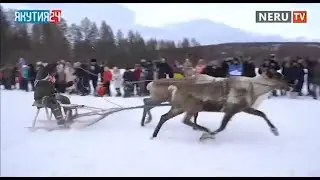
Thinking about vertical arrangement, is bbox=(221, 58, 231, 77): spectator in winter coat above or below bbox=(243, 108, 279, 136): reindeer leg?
above

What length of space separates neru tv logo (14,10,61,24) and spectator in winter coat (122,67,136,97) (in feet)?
2.52

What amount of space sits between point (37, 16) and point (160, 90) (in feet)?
4.14

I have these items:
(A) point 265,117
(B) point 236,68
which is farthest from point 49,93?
(A) point 265,117

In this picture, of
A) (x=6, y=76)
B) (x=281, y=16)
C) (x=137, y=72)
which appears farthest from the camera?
(x=137, y=72)

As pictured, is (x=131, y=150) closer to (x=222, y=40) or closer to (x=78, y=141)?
(x=78, y=141)

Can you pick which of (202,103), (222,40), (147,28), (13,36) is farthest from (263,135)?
(13,36)

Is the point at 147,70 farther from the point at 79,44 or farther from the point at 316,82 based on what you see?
the point at 316,82

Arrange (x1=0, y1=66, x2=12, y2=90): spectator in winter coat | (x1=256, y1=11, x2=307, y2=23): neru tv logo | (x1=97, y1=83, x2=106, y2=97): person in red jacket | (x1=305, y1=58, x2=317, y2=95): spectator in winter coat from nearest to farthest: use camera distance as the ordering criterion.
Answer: (x1=256, y1=11, x2=307, y2=23): neru tv logo, (x1=0, y1=66, x2=12, y2=90): spectator in winter coat, (x1=305, y1=58, x2=317, y2=95): spectator in winter coat, (x1=97, y1=83, x2=106, y2=97): person in red jacket

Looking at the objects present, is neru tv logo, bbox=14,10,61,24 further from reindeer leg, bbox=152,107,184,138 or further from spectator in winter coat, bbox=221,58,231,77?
spectator in winter coat, bbox=221,58,231,77

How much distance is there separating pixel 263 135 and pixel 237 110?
33cm

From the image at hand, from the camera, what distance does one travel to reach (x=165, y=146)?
470 cm

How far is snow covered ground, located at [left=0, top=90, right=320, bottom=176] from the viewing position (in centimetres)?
462

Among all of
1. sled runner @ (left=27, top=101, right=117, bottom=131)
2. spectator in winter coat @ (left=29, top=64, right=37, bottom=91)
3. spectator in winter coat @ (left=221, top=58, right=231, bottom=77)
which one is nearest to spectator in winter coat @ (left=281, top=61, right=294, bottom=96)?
spectator in winter coat @ (left=221, top=58, right=231, bottom=77)

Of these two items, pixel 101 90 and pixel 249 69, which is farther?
pixel 101 90
